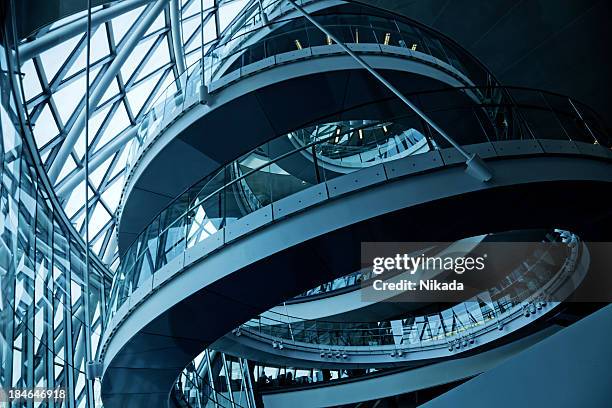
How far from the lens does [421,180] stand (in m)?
7.14

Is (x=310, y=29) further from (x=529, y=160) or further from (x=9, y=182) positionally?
(x=9, y=182)

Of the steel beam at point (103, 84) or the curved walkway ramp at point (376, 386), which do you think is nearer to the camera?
the steel beam at point (103, 84)

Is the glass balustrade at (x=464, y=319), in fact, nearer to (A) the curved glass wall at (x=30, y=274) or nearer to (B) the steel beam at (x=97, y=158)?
(A) the curved glass wall at (x=30, y=274)

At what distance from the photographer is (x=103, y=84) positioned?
1450 centimetres

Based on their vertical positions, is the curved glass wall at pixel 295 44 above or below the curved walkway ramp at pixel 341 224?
above

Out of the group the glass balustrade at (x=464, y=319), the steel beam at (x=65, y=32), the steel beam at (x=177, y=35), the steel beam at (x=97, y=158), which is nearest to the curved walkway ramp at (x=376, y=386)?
the glass balustrade at (x=464, y=319)

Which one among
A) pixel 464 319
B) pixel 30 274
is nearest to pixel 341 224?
pixel 30 274

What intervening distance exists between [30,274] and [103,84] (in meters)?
8.47

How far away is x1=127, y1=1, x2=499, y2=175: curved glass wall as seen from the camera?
12.2m

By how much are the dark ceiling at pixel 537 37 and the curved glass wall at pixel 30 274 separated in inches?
392

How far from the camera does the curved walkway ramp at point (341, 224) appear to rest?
23.0 feet

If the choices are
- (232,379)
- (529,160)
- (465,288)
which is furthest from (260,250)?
(465,288)

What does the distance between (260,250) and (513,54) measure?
32.8ft

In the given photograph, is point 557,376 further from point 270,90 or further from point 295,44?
point 295,44
